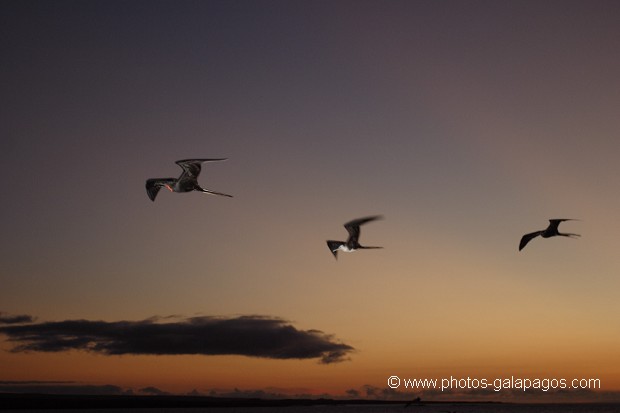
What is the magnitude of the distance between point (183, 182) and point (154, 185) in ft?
5.51

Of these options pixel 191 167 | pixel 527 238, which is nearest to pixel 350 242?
pixel 527 238

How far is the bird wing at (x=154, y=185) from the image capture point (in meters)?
24.0

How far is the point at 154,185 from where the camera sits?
79.5 ft

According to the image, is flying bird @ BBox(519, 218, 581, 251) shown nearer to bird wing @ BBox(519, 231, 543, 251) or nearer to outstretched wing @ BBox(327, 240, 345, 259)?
bird wing @ BBox(519, 231, 543, 251)

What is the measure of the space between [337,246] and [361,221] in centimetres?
239

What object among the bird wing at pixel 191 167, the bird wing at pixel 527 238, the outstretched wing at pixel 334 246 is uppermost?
the bird wing at pixel 527 238

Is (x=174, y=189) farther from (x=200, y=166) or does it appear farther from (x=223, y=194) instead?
(x=223, y=194)

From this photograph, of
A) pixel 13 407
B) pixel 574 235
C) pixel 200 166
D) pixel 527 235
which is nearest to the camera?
pixel 200 166

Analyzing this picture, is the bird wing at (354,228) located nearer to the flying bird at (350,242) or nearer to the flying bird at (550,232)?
the flying bird at (350,242)

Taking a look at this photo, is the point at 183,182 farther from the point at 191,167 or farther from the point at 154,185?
the point at 154,185

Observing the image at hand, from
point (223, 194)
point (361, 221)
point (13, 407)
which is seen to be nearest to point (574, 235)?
point (361, 221)

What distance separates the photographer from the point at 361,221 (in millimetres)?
24969

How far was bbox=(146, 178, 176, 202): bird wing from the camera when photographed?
24.0 metres

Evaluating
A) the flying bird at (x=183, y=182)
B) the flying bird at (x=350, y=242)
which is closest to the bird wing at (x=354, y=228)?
the flying bird at (x=350, y=242)
